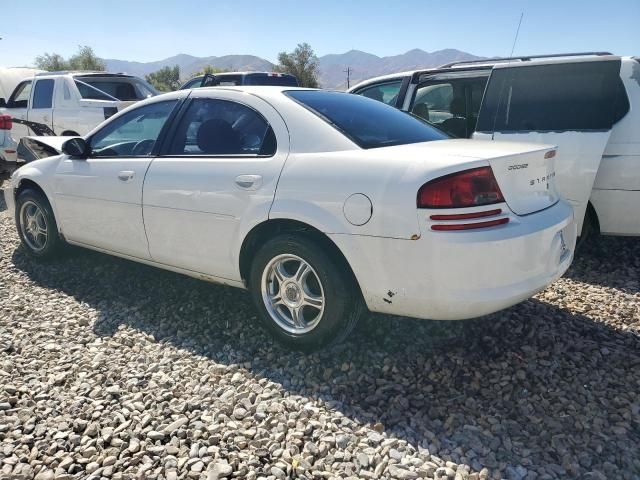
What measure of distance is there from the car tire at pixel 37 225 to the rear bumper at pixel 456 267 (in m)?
3.08

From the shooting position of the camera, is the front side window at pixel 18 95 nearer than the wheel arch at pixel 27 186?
No

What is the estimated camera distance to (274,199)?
306 cm

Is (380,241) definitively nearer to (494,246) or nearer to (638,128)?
(494,246)

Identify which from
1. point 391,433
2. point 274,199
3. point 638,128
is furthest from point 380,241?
point 638,128

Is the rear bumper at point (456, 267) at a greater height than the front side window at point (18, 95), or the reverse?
the front side window at point (18, 95)

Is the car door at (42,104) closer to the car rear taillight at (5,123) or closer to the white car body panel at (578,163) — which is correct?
the car rear taillight at (5,123)

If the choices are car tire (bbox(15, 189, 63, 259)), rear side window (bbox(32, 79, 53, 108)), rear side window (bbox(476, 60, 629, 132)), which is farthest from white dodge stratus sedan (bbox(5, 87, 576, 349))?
rear side window (bbox(32, 79, 53, 108))

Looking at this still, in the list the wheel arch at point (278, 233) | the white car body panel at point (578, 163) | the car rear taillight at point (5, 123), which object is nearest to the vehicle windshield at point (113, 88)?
the car rear taillight at point (5, 123)

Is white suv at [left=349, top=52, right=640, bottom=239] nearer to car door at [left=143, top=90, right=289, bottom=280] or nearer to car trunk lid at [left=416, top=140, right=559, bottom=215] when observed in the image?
car trunk lid at [left=416, top=140, right=559, bottom=215]

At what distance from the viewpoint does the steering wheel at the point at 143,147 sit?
3.88 m

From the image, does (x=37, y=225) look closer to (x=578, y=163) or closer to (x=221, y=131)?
(x=221, y=131)

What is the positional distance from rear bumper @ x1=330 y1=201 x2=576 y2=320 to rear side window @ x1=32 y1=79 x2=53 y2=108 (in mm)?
8783

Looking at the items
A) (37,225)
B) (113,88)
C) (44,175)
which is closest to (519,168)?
(44,175)

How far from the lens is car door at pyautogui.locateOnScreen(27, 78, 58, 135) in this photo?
31.2 feet
